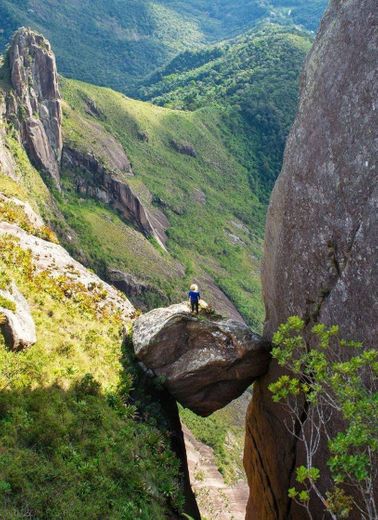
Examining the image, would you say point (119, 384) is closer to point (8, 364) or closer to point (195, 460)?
point (8, 364)

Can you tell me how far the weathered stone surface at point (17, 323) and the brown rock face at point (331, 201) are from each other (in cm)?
1087

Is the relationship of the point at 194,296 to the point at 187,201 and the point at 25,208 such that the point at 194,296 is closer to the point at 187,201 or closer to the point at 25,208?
the point at 25,208

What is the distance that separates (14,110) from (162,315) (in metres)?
102

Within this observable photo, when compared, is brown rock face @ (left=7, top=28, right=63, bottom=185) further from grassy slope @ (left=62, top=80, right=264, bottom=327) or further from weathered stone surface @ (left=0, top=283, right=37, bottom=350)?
weathered stone surface @ (left=0, top=283, right=37, bottom=350)

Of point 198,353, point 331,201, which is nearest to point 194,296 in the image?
point 198,353

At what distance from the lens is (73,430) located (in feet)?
65.6

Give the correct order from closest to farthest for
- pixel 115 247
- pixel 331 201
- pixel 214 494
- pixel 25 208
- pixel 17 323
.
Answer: pixel 331 201 < pixel 17 323 < pixel 25 208 < pixel 214 494 < pixel 115 247

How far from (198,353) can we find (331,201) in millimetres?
10141

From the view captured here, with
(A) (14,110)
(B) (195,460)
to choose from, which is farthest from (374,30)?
(A) (14,110)

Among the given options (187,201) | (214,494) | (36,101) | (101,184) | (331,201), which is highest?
(331,201)

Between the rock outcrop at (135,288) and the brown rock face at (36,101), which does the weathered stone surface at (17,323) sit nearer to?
the rock outcrop at (135,288)

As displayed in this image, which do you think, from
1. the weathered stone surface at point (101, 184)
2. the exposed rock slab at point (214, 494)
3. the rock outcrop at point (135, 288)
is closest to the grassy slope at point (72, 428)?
the exposed rock slab at point (214, 494)

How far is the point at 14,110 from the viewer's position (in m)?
116

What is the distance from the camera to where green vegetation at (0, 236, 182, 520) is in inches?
671
